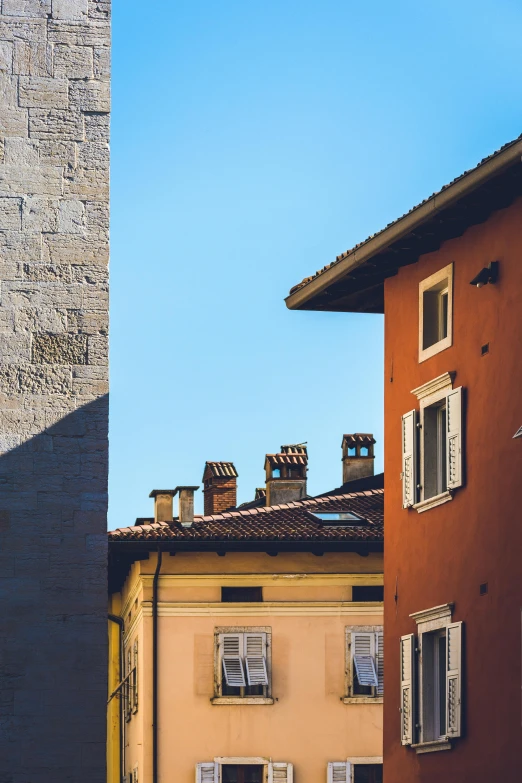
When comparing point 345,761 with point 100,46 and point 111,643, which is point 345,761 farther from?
point 100,46

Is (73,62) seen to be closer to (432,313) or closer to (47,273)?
(47,273)

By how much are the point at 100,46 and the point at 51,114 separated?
Result: 2.33 ft

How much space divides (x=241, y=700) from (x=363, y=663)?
90.3 inches

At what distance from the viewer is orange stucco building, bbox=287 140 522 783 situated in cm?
1984

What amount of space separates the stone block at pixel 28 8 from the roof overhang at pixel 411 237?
5.69 meters

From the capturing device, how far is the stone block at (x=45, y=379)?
572 inches

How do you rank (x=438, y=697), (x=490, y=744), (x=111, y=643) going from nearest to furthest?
(x=490, y=744)
(x=438, y=697)
(x=111, y=643)

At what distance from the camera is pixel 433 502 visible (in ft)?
72.3

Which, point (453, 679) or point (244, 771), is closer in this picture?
→ point (453, 679)

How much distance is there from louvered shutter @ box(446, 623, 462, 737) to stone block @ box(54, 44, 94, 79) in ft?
29.1

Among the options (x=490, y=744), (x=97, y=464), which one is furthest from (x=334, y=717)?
(x=97, y=464)

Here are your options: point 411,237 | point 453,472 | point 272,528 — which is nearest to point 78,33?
point 411,237

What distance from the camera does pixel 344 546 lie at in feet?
106

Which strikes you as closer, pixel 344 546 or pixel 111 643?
pixel 344 546
